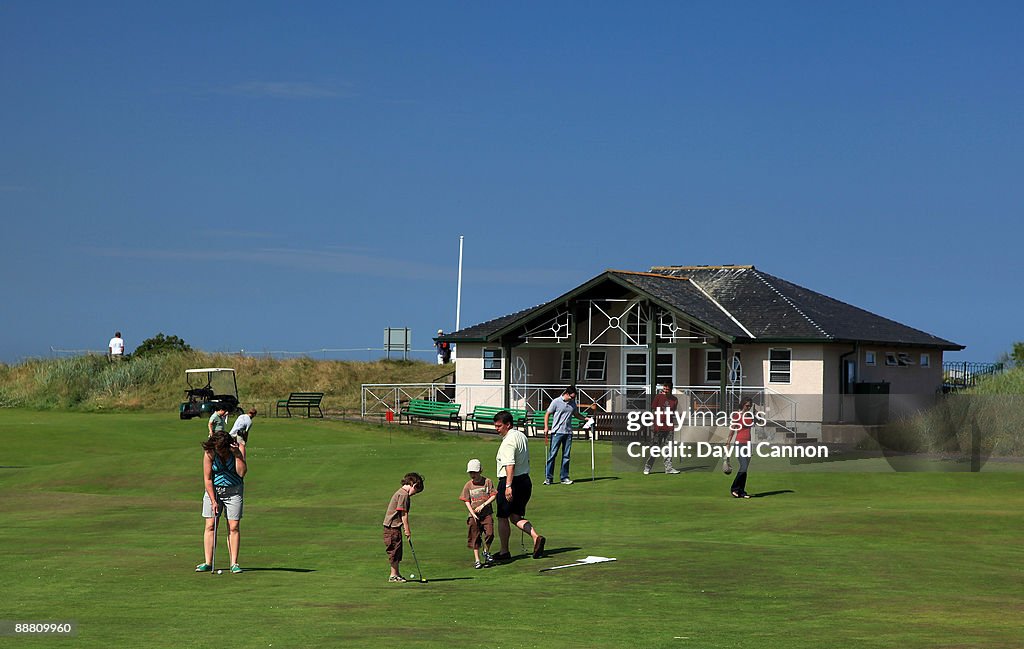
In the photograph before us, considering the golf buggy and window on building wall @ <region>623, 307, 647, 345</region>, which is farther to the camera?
window on building wall @ <region>623, 307, 647, 345</region>

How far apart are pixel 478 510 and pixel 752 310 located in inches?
1223

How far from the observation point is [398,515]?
51.4ft

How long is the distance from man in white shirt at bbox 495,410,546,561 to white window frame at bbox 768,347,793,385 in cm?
2681

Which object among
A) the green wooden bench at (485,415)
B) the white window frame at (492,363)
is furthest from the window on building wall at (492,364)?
the green wooden bench at (485,415)

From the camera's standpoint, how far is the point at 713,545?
63.9ft

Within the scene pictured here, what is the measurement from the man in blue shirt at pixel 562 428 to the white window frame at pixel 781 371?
1669 centimetres

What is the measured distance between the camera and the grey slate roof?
4416 cm

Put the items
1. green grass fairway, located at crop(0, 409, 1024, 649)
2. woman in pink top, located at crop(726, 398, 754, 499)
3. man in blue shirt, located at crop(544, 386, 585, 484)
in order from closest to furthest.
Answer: green grass fairway, located at crop(0, 409, 1024, 649), woman in pink top, located at crop(726, 398, 754, 499), man in blue shirt, located at crop(544, 386, 585, 484)

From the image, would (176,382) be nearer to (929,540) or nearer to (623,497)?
(623,497)

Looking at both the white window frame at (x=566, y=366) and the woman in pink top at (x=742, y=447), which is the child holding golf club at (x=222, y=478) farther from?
the white window frame at (x=566, y=366)

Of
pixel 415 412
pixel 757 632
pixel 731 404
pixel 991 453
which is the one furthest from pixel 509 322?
pixel 757 632

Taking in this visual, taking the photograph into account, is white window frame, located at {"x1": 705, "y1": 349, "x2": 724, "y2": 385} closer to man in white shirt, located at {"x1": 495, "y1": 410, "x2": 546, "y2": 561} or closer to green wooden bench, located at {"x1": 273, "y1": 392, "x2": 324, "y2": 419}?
green wooden bench, located at {"x1": 273, "y1": 392, "x2": 324, "y2": 419}

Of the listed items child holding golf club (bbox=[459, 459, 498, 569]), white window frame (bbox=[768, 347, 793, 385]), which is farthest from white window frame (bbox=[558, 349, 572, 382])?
child holding golf club (bbox=[459, 459, 498, 569])

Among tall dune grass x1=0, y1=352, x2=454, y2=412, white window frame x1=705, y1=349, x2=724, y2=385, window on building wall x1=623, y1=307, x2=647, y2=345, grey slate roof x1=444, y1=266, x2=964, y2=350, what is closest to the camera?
grey slate roof x1=444, y1=266, x2=964, y2=350
